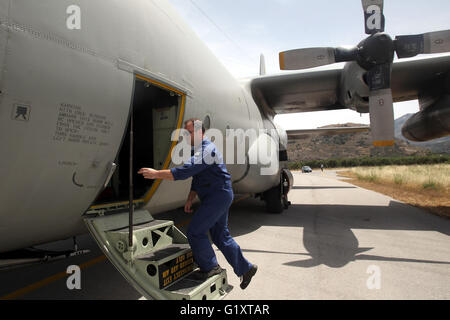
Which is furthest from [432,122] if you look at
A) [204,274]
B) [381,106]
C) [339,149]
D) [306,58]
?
[339,149]

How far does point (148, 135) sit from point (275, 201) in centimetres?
534

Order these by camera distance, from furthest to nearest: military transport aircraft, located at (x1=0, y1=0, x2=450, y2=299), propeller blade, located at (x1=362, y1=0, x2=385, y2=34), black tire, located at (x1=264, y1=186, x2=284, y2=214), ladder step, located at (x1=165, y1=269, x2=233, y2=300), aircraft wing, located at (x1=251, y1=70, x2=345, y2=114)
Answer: black tire, located at (x1=264, y1=186, x2=284, y2=214) → aircraft wing, located at (x1=251, y1=70, x2=345, y2=114) → propeller blade, located at (x1=362, y1=0, x2=385, y2=34) → ladder step, located at (x1=165, y1=269, x2=233, y2=300) → military transport aircraft, located at (x1=0, y1=0, x2=450, y2=299)

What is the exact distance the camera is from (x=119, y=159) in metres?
4.77

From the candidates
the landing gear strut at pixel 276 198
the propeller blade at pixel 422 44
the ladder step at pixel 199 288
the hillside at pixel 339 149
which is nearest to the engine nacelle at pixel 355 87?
the propeller blade at pixel 422 44

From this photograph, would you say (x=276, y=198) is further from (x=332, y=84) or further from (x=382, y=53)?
(x=382, y=53)

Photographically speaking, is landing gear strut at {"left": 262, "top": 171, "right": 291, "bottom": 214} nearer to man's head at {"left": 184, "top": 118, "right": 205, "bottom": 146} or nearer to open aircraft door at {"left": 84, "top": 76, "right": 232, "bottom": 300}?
open aircraft door at {"left": 84, "top": 76, "right": 232, "bottom": 300}

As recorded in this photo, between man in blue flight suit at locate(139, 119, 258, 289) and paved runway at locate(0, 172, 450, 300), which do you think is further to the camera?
paved runway at locate(0, 172, 450, 300)

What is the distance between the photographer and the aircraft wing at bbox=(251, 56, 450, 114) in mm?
8062

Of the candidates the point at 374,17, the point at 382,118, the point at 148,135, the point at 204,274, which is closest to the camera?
the point at 204,274

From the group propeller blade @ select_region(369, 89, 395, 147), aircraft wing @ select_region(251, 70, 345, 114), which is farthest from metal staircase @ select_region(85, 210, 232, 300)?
aircraft wing @ select_region(251, 70, 345, 114)

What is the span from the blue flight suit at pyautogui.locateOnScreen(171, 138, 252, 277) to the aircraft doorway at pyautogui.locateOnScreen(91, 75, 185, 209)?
75cm

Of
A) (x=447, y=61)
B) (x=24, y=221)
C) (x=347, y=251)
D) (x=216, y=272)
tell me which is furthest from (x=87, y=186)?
(x=447, y=61)

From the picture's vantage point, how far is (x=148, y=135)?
470cm
